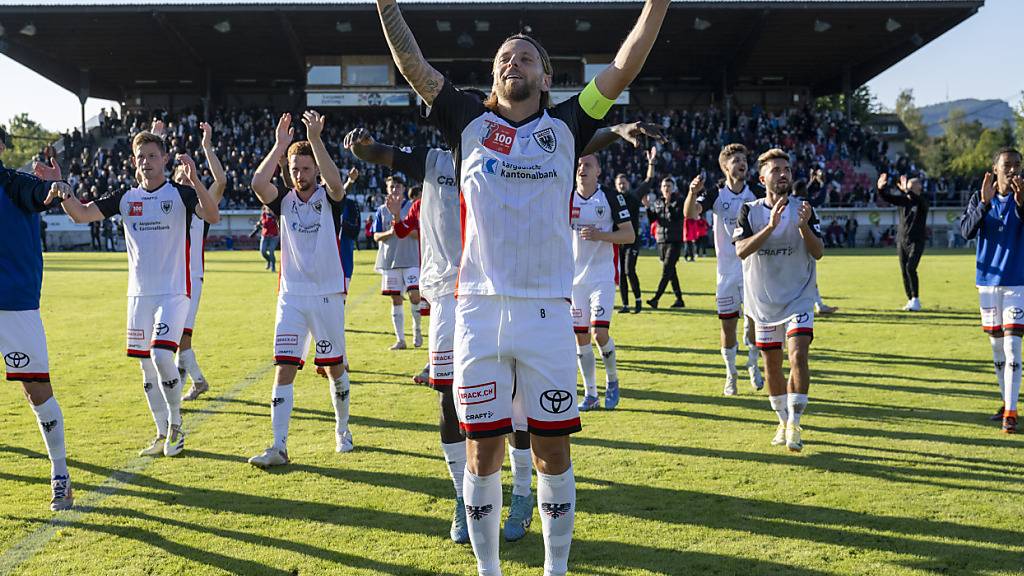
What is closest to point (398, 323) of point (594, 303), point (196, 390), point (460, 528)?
point (196, 390)

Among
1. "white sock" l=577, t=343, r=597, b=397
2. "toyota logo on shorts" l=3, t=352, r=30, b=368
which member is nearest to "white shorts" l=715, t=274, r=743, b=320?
"white sock" l=577, t=343, r=597, b=397

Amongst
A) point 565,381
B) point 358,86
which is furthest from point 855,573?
point 358,86

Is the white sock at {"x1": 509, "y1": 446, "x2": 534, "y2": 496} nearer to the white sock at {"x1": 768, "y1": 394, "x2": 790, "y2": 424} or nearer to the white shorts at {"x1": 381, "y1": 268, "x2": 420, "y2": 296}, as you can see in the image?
the white sock at {"x1": 768, "y1": 394, "x2": 790, "y2": 424}

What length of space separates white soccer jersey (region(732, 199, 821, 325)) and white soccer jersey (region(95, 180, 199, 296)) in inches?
181

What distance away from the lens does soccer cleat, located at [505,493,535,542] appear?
5.01 m

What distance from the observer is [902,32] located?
1801 inches

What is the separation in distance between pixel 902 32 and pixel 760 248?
148 feet

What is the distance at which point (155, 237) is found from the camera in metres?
6.84

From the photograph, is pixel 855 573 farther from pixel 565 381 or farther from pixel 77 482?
pixel 77 482

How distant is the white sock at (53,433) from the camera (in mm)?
5648

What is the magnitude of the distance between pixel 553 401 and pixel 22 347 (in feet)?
Answer: 12.9


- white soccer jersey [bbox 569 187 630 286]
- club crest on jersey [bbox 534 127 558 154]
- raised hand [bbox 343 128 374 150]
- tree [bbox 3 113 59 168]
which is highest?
tree [bbox 3 113 59 168]

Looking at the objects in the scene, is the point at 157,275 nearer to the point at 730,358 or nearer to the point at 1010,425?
the point at 730,358

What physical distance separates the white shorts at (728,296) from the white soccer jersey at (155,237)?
570cm
